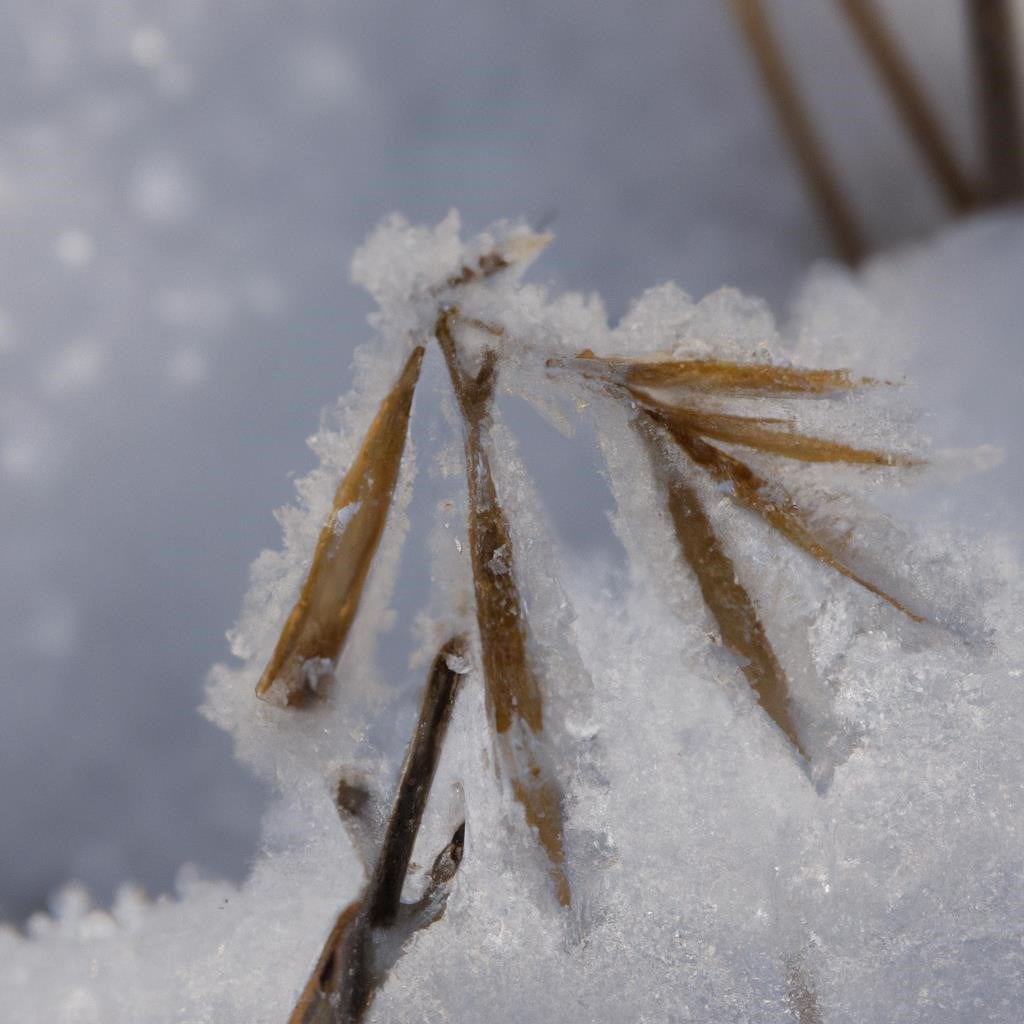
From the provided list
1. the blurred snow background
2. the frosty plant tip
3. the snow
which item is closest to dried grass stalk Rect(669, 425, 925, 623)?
the frosty plant tip

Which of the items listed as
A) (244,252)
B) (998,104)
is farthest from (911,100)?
(244,252)

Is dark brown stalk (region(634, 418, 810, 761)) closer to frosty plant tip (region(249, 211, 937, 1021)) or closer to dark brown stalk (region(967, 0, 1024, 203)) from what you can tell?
frosty plant tip (region(249, 211, 937, 1021))

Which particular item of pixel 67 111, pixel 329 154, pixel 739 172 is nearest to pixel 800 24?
pixel 739 172

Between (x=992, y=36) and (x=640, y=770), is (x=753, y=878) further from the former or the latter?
(x=992, y=36)

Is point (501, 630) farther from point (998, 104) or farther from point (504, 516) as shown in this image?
point (998, 104)

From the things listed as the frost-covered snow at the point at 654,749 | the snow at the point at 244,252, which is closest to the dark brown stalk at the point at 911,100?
the snow at the point at 244,252

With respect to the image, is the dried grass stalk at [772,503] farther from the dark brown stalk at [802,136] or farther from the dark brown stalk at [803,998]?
the dark brown stalk at [802,136]
